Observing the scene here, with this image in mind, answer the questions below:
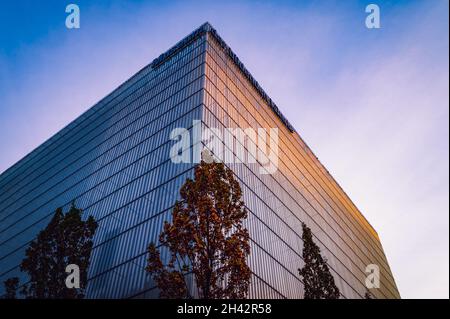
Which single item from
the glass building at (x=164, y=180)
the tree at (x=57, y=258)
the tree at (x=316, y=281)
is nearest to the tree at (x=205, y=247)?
the tree at (x=57, y=258)

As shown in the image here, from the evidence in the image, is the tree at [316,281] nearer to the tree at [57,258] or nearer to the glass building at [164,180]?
the glass building at [164,180]

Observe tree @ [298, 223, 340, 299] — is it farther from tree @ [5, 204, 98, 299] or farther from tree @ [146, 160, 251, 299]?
tree @ [5, 204, 98, 299]

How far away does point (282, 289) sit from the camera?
1081 inches

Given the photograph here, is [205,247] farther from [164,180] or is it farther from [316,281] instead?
[164,180]

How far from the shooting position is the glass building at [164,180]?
87.6ft

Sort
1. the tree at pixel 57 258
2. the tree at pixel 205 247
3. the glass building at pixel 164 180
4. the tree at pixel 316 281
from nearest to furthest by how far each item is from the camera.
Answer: the tree at pixel 205 247 < the tree at pixel 57 258 < the tree at pixel 316 281 < the glass building at pixel 164 180

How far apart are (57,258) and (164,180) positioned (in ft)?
40.4

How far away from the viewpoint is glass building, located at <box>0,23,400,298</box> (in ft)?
87.6

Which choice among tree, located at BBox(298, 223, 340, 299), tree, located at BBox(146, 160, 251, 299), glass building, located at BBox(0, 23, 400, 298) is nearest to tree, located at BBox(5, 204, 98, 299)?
tree, located at BBox(146, 160, 251, 299)

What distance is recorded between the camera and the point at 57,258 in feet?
54.4

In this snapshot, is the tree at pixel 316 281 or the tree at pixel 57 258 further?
the tree at pixel 316 281

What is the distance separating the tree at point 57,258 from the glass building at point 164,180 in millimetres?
6157
